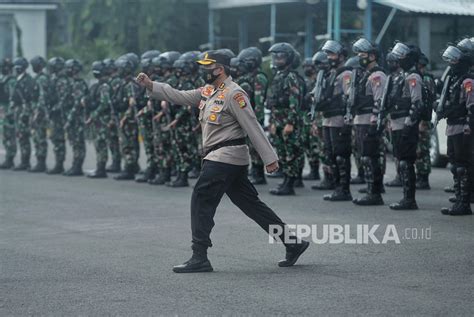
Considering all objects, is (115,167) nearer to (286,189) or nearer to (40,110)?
(40,110)

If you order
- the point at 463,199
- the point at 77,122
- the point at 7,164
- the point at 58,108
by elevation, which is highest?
the point at 58,108

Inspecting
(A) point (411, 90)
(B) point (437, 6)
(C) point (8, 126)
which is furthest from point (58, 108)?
(B) point (437, 6)

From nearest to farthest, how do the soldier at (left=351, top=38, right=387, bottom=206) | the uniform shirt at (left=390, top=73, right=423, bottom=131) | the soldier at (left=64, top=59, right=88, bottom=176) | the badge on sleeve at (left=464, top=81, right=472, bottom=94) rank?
the badge on sleeve at (left=464, top=81, right=472, bottom=94) → the uniform shirt at (left=390, top=73, right=423, bottom=131) → the soldier at (left=351, top=38, right=387, bottom=206) → the soldier at (left=64, top=59, right=88, bottom=176)

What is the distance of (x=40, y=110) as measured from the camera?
18.5 m

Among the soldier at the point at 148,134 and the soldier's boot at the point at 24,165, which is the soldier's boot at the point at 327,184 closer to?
the soldier at the point at 148,134

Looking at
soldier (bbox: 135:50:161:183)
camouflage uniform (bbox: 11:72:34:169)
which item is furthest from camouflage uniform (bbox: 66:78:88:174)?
soldier (bbox: 135:50:161:183)

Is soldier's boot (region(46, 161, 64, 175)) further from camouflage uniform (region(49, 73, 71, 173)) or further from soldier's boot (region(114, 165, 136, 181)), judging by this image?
soldier's boot (region(114, 165, 136, 181))

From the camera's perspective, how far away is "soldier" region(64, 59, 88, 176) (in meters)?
17.7

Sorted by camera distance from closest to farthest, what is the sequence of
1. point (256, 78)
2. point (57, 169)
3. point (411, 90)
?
point (411, 90), point (256, 78), point (57, 169)

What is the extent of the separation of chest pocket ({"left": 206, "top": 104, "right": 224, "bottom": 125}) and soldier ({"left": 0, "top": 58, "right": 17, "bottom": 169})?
35.1 feet

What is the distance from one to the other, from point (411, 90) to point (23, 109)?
8921 millimetres

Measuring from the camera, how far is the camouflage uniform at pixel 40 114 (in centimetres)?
1830

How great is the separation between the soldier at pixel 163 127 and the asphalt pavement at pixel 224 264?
2.26 m

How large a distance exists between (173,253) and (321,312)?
8.93ft
